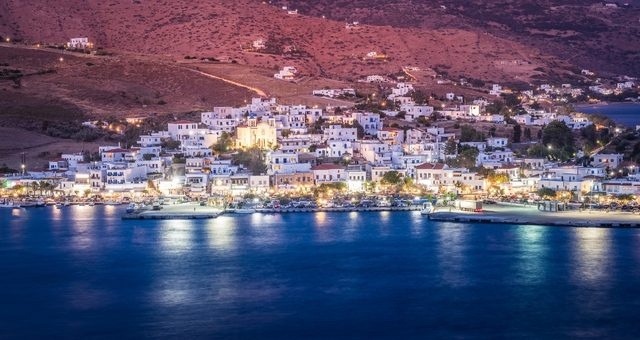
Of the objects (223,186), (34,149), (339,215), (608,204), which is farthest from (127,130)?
(608,204)

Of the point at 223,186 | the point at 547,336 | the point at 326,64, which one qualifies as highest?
the point at 326,64

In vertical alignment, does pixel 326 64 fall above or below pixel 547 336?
above

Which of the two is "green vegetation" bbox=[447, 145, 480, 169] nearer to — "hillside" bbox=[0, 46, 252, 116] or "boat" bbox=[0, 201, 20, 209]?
"boat" bbox=[0, 201, 20, 209]

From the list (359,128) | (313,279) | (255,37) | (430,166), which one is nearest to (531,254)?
(313,279)

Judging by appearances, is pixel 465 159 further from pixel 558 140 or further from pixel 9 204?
pixel 9 204

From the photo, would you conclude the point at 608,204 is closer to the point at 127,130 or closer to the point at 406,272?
the point at 406,272

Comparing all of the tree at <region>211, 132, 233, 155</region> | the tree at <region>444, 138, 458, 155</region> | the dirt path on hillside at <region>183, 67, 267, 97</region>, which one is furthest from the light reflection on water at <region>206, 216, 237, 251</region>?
the dirt path on hillside at <region>183, 67, 267, 97</region>
